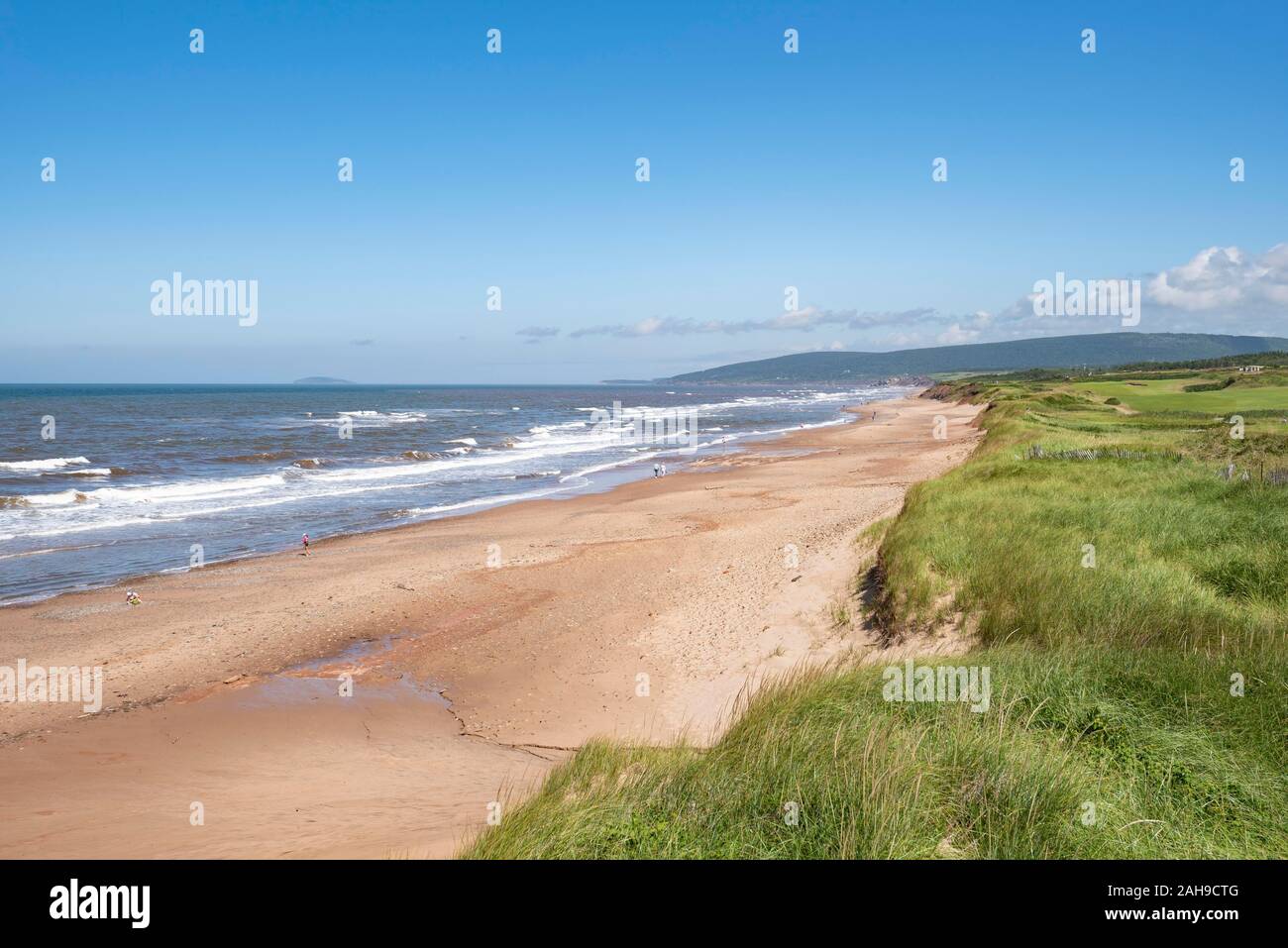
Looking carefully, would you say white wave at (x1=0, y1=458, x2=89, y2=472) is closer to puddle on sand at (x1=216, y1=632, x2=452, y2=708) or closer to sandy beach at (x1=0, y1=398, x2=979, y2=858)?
sandy beach at (x1=0, y1=398, x2=979, y2=858)

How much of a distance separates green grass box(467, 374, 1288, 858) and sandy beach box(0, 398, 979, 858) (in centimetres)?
134

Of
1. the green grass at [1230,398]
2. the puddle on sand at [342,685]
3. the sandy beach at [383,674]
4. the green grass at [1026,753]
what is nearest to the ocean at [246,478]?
the sandy beach at [383,674]

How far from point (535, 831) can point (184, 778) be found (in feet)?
20.1

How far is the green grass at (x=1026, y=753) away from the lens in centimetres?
417

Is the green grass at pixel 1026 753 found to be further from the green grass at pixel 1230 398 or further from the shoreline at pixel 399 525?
the green grass at pixel 1230 398

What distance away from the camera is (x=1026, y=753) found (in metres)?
4.68

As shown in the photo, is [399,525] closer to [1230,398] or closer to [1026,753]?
[1026,753]

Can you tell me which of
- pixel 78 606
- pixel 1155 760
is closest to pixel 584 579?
pixel 78 606

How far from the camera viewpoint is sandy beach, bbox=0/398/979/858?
283 inches

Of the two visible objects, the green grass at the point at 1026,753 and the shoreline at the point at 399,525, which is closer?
the green grass at the point at 1026,753

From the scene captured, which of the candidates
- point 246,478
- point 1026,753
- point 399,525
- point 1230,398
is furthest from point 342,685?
point 1230,398

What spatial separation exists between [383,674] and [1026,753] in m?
9.58

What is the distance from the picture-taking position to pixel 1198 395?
4666 cm

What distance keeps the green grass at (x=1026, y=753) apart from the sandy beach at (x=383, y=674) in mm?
1337
